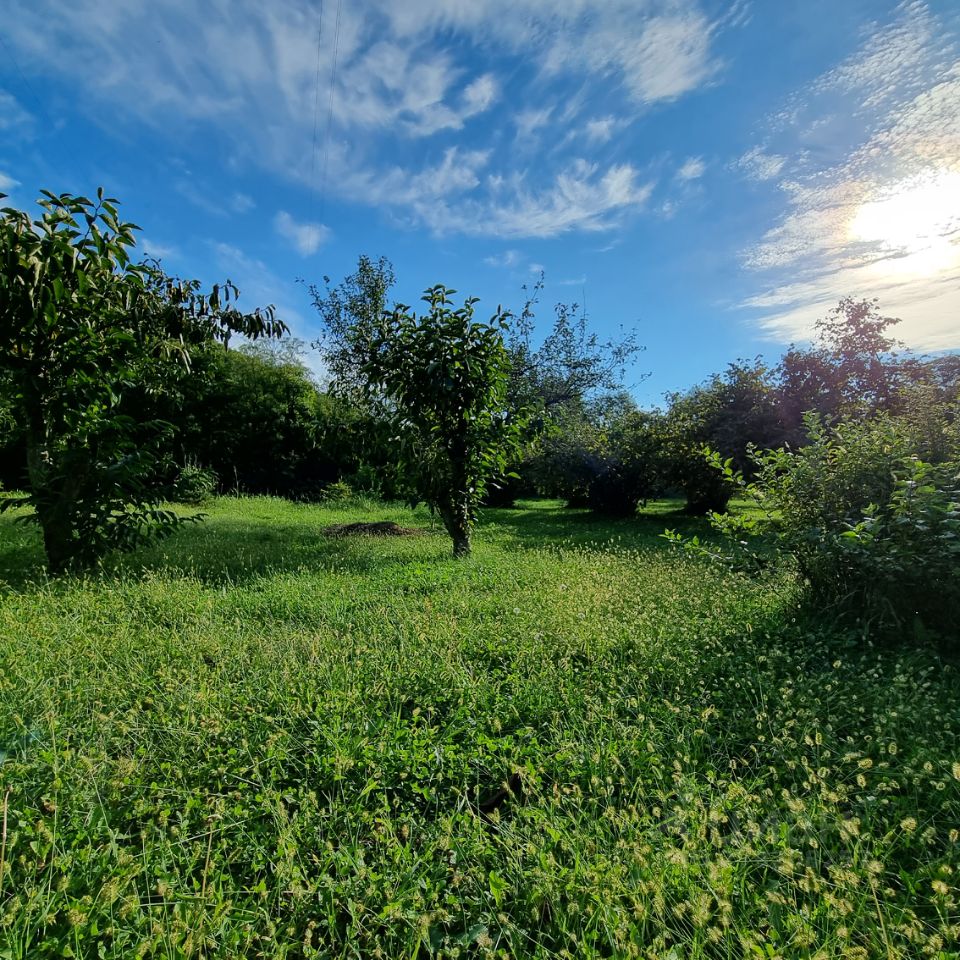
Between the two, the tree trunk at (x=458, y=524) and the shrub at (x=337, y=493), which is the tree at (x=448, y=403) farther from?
the shrub at (x=337, y=493)

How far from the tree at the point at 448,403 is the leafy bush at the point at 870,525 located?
11.2 ft

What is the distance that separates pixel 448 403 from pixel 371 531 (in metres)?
3.46

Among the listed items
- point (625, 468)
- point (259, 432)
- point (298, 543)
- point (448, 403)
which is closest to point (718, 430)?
point (625, 468)

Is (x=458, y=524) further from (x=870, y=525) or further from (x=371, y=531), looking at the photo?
(x=870, y=525)

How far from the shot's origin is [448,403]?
269 inches

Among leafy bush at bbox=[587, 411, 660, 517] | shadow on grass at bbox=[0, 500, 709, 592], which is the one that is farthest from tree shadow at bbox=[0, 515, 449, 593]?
leafy bush at bbox=[587, 411, 660, 517]

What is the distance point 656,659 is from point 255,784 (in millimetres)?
2207

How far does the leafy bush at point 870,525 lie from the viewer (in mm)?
3008

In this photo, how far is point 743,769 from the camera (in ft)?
6.88

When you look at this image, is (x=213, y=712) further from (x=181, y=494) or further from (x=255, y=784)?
(x=181, y=494)

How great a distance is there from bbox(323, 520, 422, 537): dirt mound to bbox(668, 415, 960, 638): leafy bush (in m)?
6.16

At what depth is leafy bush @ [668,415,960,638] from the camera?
118 inches

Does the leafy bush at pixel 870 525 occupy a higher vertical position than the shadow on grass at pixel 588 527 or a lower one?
higher

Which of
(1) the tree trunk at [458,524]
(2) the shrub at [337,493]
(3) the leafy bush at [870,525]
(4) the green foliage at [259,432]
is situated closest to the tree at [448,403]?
(1) the tree trunk at [458,524]
